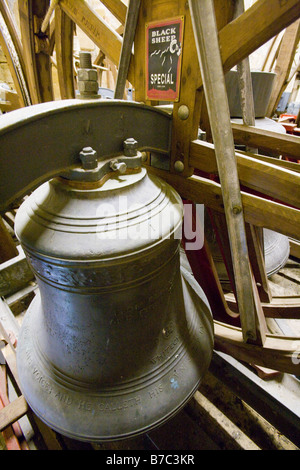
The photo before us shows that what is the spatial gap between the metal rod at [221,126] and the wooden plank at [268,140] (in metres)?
Result: 0.69

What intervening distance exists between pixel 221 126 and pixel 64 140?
0.46 meters

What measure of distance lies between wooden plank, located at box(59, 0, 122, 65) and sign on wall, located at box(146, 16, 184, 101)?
220mm

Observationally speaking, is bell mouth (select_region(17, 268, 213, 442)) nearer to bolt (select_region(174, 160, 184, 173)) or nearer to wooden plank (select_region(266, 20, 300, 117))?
bolt (select_region(174, 160, 184, 173))

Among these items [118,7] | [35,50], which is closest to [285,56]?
[35,50]

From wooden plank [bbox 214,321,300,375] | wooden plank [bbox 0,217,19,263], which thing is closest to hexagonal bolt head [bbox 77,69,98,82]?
wooden plank [bbox 214,321,300,375]

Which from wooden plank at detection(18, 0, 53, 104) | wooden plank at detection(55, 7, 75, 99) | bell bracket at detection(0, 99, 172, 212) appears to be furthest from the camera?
wooden plank at detection(18, 0, 53, 104)

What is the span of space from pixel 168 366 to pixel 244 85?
4.26ft

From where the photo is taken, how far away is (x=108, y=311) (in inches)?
30.1

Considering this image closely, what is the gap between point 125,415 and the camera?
32.4 inches

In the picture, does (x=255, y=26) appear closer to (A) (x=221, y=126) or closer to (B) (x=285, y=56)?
(A) (x=221, y=126)

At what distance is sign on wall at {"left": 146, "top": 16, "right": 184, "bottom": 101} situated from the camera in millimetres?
908
